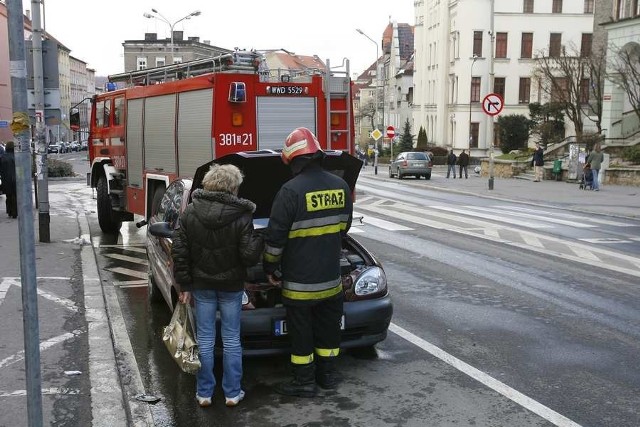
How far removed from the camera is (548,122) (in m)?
49.1

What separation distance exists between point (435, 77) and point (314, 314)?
213 ft

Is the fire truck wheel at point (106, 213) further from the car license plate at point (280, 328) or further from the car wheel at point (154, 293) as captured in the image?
the car license plate at point (280, 328)

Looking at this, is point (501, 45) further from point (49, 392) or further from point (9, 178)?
point (49, 392)

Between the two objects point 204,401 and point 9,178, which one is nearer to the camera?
point 204,401

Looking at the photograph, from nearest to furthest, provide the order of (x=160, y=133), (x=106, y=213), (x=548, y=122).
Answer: (x=160, y=133) → (x=106, y=213) → (x=548, y=122)

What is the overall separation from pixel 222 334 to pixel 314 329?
72 cm

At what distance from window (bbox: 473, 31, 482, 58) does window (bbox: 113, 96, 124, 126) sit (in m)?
51.4

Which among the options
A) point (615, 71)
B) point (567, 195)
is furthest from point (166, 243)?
point (615, 71)

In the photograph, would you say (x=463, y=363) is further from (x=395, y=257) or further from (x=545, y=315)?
(x=395, y=257)

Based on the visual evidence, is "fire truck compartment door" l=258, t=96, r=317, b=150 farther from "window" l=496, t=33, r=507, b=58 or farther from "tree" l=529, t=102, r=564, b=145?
"window" l=496, t=33, r=507, b=58

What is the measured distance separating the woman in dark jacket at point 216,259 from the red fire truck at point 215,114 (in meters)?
5.78

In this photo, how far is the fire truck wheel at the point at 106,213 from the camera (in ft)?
46.7

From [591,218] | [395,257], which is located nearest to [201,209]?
[395,257]

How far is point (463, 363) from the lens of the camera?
6188 mm
